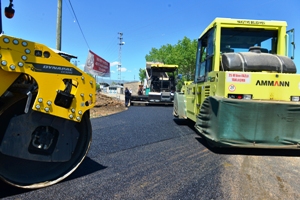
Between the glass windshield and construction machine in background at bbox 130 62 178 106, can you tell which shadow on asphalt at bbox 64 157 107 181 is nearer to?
the glass windshield

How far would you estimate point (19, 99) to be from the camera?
2770mm

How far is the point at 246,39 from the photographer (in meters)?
5.71

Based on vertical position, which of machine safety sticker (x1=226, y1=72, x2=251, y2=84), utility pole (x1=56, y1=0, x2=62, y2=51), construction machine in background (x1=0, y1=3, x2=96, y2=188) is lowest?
construction machine in background (x1=0, y1=3, x2=96, y2=188)

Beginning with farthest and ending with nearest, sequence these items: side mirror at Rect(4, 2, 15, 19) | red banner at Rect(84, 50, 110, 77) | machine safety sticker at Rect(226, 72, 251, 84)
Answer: red banner at Rect(84, 50, 110, 77) < machine safety sticker at Rect(226, 72, 251, 84) < side mirror at Rect(4, 2, 15, 19)

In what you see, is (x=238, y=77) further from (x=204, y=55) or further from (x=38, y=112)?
(x=38, y=112)

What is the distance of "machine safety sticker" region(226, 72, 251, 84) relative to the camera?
4469 mm

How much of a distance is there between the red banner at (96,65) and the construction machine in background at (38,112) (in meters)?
10.6

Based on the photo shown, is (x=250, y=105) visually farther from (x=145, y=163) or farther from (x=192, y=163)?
(x=145, y=163)

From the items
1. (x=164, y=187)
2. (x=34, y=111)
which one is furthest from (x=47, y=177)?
(x=164, y=187)

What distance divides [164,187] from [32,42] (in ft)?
6.81

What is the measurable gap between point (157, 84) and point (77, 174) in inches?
618

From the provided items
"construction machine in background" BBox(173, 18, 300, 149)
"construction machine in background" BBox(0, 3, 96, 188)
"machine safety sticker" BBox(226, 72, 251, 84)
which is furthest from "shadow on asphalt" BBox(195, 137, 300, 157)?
"construction machine in background" BBox(0, 3, 96, 188)

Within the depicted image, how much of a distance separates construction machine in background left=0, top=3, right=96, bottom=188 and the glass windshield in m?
3.47

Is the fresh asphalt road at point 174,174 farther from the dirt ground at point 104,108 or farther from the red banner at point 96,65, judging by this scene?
the red banner at point 96,65
